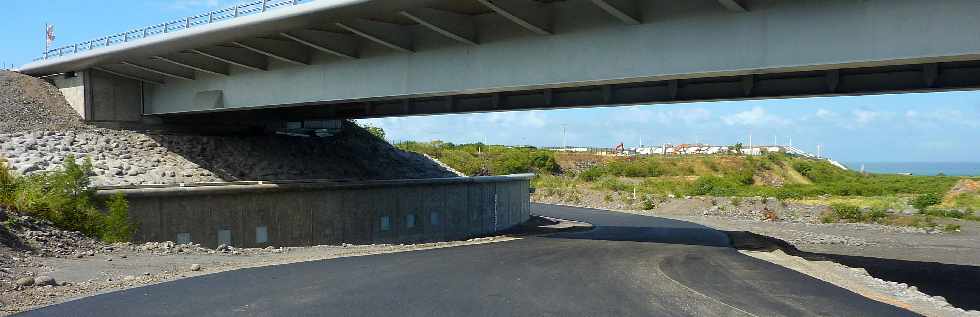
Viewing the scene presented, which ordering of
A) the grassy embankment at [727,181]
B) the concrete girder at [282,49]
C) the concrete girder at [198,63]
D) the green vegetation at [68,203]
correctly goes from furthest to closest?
the grassy embankment at [727,181] < the concrete girder at [198,63] < the concrete girder at [282,49] < the green vegetation at [68,203]

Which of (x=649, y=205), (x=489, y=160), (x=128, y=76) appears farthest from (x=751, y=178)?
(x=128, y=76)

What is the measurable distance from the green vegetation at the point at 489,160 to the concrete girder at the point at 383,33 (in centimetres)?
5010

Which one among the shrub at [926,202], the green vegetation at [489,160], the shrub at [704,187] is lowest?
the shrub at [704,187]

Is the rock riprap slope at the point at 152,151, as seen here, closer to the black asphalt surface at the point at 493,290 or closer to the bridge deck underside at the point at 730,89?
the bridge deck underside at the point at 730,89

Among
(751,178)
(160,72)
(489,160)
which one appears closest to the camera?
(160,72)

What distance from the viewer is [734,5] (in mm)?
15062

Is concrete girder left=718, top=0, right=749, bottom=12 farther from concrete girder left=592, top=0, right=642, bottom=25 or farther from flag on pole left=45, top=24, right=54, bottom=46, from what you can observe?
flag on pole left=45, top=24, right=54, bottom=46

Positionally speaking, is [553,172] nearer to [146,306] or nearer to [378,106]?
[378,106]

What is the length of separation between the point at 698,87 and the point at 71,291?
51.3 feet

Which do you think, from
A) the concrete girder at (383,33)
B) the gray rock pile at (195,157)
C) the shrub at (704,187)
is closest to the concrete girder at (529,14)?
the concrete girder at (383,33)

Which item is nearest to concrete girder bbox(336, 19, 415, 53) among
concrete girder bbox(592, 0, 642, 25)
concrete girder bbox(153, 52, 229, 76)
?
concrete girder bbox(592, 0, 642, 25)

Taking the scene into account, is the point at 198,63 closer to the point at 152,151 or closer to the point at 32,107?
the point at 152,151

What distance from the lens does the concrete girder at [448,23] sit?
18328 millimetres

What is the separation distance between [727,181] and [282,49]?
6364 centimetres
